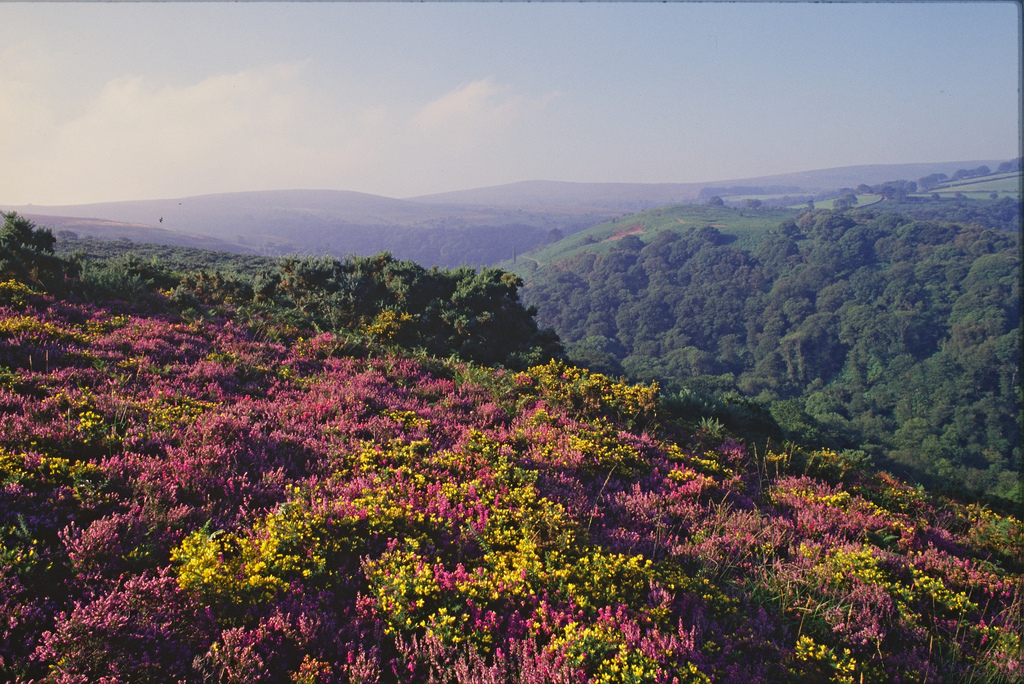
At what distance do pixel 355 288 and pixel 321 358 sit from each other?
16.6 ft

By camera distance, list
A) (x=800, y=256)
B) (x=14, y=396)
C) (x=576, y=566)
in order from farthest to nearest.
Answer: (x=800, y=256) → (x=14, y=396) → (x=576, y=566)

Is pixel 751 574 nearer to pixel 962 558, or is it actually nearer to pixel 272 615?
pixel 962 558

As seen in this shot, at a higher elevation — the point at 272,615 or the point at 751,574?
the point at 272,615

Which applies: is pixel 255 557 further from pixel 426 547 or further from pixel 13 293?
pixel 13 293

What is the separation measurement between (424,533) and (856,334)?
166m

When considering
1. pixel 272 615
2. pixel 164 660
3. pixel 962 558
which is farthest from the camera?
pixel 962 558

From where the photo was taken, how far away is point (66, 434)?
4.69 metres

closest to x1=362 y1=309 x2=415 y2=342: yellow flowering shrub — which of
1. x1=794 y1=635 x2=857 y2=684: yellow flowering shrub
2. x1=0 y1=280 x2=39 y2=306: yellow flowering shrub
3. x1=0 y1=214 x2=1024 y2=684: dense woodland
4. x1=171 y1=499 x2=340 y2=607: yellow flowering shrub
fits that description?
x1=0 y1=214 x2=1024 y2=684: dense woodland

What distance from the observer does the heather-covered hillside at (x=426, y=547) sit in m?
3.04

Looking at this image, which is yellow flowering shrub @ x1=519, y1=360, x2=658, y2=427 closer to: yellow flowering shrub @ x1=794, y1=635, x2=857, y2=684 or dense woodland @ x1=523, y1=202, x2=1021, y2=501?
yellow flowering shrub @ x1=794, y1=635, x2=857, y2=684

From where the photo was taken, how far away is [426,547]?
3971 millimetres

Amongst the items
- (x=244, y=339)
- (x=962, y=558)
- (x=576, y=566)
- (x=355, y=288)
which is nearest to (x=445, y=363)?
(x=244, y=339)

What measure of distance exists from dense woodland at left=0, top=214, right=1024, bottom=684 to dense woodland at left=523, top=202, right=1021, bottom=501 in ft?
181

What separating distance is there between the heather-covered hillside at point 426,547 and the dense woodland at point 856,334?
182 ft
